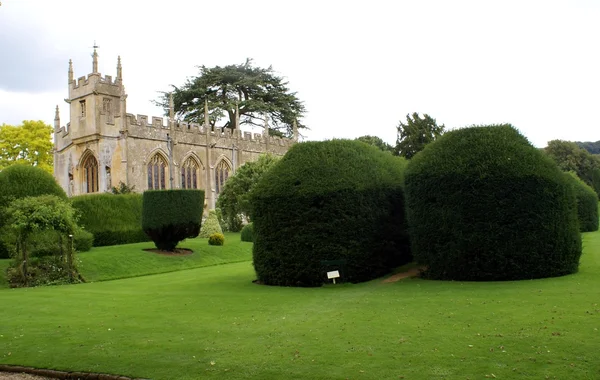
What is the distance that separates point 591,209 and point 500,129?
13.9m

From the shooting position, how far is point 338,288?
1272 centimetres

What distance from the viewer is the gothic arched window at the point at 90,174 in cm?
3850

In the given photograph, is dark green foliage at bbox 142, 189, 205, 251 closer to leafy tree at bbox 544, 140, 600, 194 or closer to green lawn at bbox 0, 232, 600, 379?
green lawn at bbox 0, 232, 600, 379

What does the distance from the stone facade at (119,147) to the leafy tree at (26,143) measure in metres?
11.2

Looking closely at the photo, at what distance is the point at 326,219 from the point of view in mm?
13242

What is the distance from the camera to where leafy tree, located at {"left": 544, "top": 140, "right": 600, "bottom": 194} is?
50875 mm

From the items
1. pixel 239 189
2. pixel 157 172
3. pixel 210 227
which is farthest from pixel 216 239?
pixel 157 172

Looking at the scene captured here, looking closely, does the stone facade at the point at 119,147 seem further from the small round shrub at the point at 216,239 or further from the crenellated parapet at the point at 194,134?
the small round shrub at the point at 216,239

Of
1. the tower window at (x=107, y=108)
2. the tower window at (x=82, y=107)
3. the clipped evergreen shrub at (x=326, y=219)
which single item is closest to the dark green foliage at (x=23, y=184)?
the clipped evergreen shrub at (x=326, y=219)

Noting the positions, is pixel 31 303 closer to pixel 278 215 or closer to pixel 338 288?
pixel 278 215

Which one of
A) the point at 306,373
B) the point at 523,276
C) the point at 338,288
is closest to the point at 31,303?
the point at 338,288

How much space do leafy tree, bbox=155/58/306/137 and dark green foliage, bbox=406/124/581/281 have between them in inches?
1625

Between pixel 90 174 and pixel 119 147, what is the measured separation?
3.40m

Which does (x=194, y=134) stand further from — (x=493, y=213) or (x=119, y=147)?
(x=493, y=213)
